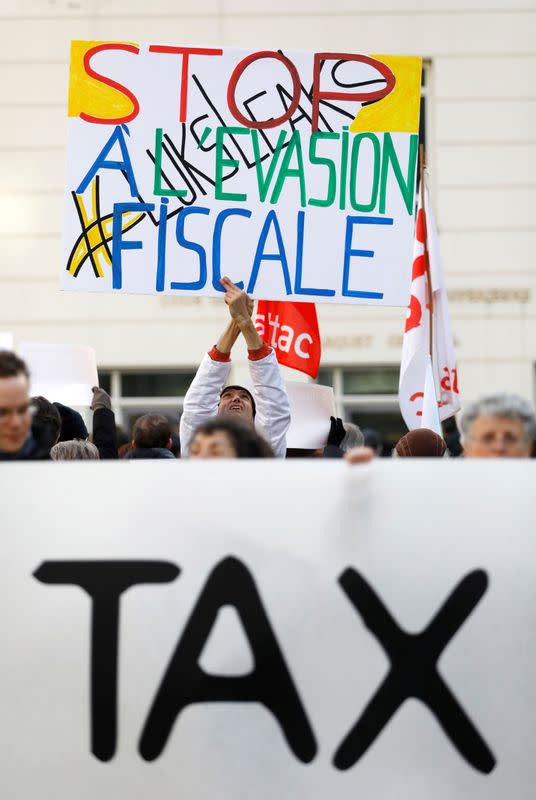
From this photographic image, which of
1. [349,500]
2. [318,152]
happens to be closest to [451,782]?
[349,500]

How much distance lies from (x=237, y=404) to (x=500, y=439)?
1.46 m

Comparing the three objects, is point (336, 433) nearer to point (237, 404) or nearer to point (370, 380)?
point (237, 404)

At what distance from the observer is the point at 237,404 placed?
179 inches

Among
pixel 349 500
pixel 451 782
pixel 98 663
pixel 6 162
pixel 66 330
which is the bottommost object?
pixel 451 782

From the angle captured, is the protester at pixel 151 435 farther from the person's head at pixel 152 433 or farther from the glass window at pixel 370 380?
the glass window at pixel 370 380

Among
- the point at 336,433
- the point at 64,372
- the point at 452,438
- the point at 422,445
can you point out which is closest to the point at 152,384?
the point at 452,438

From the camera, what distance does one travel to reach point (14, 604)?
2896 mm

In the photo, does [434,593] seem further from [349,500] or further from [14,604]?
[14,604]

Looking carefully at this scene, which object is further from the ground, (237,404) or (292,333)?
(292,333)

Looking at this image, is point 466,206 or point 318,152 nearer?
point 318,152

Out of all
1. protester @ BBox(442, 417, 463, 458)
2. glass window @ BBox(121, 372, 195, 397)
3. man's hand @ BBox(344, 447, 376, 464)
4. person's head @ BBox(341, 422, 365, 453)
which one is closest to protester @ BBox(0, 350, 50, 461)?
man's hand @ BBox(344, 447, 376, 464)

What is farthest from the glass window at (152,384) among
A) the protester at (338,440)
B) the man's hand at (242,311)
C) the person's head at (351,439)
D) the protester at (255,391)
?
the protester at (255,391)

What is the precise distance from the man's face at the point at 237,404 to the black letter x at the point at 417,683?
1.71m

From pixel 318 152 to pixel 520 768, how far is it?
282cm
